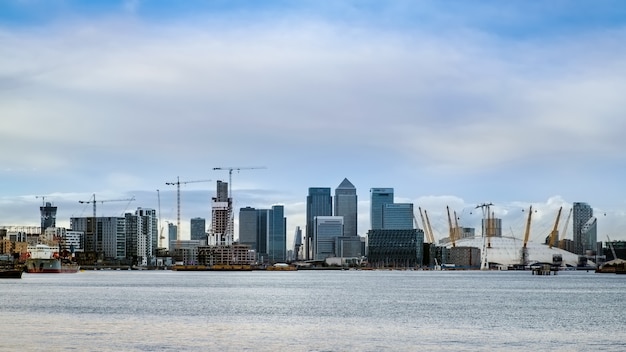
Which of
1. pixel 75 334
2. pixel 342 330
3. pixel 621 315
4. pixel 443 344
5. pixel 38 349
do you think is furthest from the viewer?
pixel 621 315

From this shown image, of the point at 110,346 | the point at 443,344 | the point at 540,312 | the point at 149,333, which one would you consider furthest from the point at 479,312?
the point at 110,346

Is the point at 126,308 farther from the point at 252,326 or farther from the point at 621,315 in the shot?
the point at 621,315

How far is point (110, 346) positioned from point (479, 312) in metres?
45.8

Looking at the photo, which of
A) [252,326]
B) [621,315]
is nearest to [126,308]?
[252,326]

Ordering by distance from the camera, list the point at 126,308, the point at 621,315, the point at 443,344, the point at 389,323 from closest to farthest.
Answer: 1. the point at 443,344
2. the point at 389,323
3. the point at 621,315
4. the point at 126,308

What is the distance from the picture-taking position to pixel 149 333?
227 ft

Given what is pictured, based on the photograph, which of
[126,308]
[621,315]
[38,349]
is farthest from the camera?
[126,308]

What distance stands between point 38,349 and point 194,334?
1417 centimetres

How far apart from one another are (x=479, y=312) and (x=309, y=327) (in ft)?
83.6

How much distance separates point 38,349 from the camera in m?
57.2

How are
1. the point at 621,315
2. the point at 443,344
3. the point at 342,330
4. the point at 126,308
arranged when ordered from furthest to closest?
1. the point at 126,308
2. the point at 621,315
3. the point at 342,330
4. the point at 443,344

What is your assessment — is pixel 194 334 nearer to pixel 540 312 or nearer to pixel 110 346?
pixel 110 346

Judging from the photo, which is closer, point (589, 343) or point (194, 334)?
point (589, 343)

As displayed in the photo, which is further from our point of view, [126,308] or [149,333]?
[126,308]
